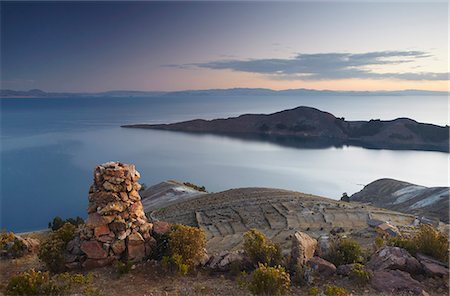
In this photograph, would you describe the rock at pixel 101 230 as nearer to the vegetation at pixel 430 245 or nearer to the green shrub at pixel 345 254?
the green shrub at pixel 345 254

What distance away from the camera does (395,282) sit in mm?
8266

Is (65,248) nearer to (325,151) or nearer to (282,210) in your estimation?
(282,210)

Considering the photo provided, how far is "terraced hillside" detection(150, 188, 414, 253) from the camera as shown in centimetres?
1525

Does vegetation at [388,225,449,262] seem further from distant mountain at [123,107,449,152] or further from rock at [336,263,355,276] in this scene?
distant mountain at [123,107,449,152]

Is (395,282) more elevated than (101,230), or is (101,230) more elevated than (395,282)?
(101,230)

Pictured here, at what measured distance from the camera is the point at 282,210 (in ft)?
66.4

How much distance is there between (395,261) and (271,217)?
33.8 feet

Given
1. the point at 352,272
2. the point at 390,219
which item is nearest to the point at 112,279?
the point at 352,272

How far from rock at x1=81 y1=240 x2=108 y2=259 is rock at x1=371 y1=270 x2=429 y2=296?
262 inches

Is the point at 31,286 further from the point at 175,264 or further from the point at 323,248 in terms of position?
the point at 323,248

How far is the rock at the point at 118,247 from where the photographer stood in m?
9.61

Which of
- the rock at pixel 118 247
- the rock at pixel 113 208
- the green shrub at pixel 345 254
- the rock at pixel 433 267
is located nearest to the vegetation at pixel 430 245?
the rock at pixel 433 267

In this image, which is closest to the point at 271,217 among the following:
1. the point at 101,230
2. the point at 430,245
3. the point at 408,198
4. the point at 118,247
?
the point at 430,245

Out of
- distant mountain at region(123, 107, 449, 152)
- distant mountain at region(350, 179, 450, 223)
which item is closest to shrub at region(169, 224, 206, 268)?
distant mountain at region(350, 179, 450, 223)
